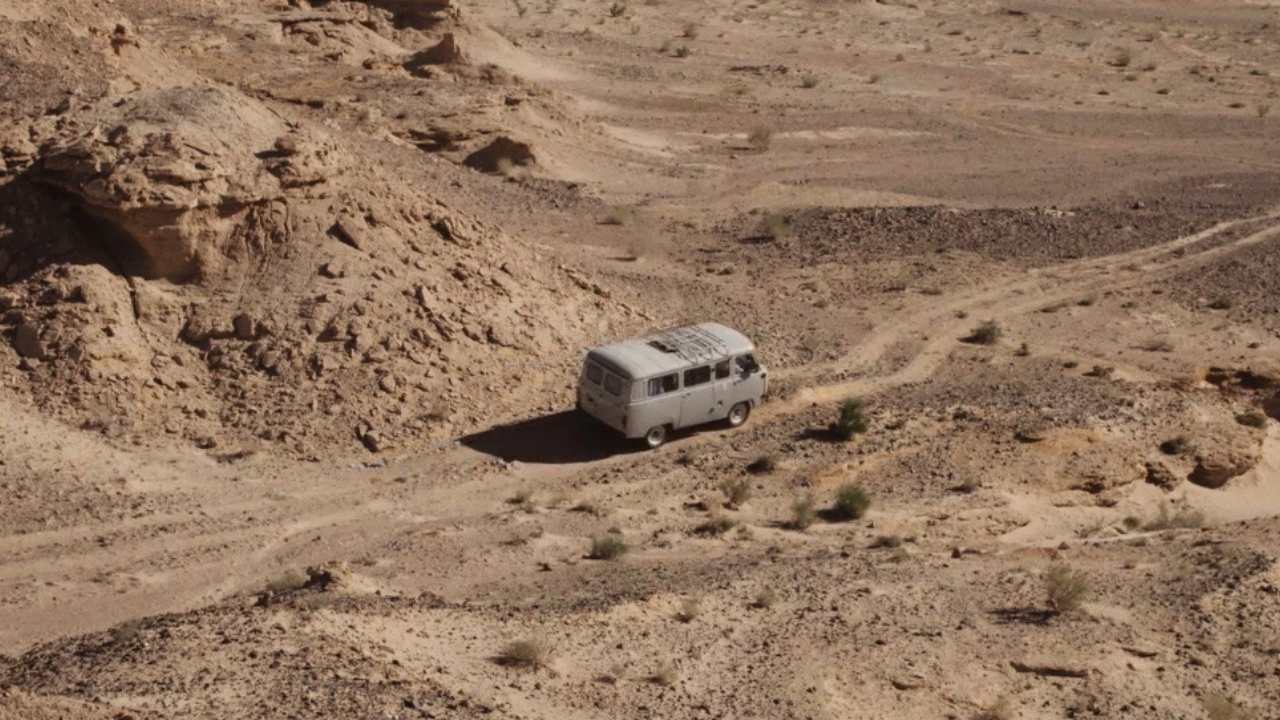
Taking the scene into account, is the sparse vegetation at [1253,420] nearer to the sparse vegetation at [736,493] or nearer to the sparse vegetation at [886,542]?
the sparse vegetation at [886,542]

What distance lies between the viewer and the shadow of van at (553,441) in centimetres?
2400

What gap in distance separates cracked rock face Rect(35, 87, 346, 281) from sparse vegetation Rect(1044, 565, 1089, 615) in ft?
39.3

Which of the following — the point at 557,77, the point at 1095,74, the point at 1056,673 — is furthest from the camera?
the point at 1095,74

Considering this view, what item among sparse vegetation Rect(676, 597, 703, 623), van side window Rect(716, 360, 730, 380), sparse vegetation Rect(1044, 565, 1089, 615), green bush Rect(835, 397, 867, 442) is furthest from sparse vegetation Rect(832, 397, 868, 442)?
sparse vegetation Rect(676, 597, 703, 623)

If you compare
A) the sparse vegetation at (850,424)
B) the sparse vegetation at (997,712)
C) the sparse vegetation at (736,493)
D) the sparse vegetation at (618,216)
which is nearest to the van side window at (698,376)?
the sparse vegetation at (736,493)

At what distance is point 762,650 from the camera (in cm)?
1770

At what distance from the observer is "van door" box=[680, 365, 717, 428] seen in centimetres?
2423

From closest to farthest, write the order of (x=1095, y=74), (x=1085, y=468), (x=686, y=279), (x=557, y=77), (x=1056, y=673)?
1. (x=1056, y=673)
2. (x=1085, y=468)
3. (x=686, y=279)
4. (x=557, y=77)
5. (x=1095, y=74)

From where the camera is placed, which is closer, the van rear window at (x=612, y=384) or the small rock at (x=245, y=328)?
the van rear window at (x=612, y=384)

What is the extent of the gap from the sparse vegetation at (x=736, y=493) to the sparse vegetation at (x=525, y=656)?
6208mm

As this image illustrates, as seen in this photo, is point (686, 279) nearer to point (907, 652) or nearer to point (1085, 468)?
point (1085, 468)

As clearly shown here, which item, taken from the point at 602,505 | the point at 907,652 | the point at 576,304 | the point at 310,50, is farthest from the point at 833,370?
the point at 310,50

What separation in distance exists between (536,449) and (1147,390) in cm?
939

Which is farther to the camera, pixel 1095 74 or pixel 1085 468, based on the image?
pixel 1095 74
